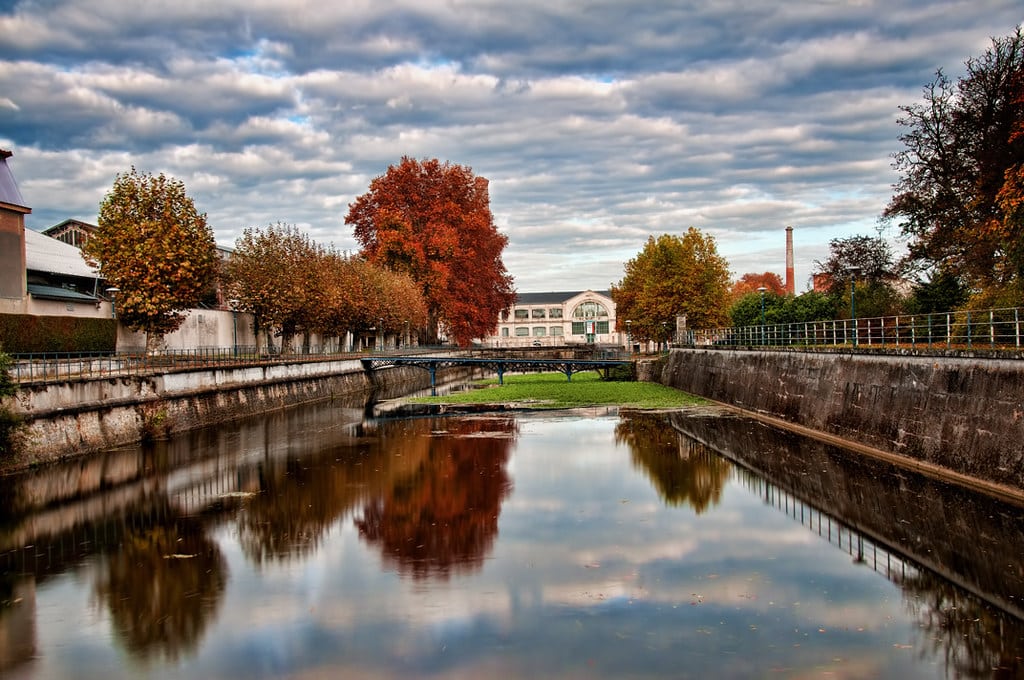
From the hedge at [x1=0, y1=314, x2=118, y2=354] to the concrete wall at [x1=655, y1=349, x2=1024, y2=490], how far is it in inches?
1143

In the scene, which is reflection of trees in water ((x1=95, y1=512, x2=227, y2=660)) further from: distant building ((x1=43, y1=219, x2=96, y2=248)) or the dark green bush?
distant building ((x1=43, y1=219, x2=96, y2=248))

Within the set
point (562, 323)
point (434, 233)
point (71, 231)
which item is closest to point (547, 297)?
point (562, 323)

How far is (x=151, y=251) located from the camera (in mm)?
37031

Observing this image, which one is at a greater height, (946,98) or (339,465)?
(946,98)

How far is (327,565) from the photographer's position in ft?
48.4

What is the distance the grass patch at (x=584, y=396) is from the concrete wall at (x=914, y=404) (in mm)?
9197

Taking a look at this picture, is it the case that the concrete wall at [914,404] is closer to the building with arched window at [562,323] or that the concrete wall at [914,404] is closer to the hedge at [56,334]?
the hedge at [56,334]

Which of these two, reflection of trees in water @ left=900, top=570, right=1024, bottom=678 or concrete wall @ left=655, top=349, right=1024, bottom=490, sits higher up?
concrete wall @ left=655, top=349, right=1024, bottom=490

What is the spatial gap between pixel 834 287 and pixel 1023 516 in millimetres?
38716

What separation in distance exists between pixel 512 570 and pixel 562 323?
415ft

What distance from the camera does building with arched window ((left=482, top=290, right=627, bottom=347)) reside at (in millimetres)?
137375

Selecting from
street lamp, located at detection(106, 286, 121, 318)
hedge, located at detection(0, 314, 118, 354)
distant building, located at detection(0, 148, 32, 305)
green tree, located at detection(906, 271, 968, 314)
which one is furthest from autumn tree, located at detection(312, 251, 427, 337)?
green tree, located at detection(906, 271, 968, 314)

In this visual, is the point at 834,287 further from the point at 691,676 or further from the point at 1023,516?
the point at 691,676

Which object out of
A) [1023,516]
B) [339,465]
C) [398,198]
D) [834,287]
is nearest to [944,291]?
[834,287]
